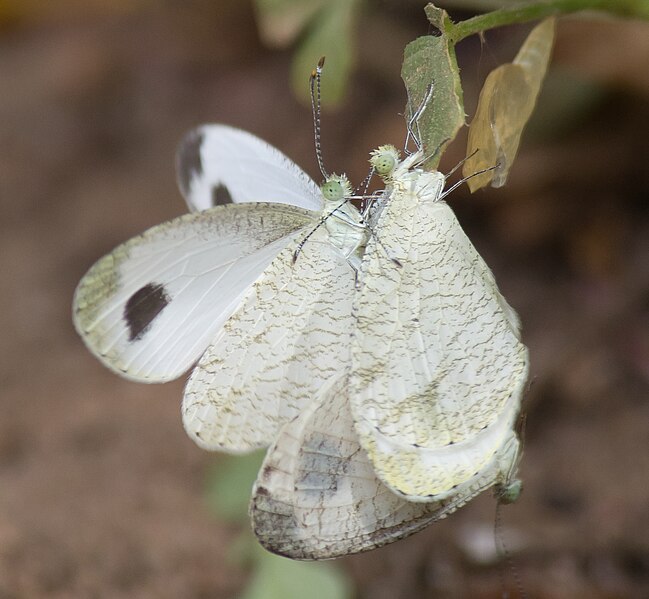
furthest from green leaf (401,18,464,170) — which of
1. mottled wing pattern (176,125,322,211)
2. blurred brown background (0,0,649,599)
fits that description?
blurred brown background (0,0,649,599)

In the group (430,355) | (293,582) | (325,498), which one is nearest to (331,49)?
(430,355)

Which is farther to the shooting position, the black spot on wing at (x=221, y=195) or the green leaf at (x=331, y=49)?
the green leaf at (x=331, y=49)

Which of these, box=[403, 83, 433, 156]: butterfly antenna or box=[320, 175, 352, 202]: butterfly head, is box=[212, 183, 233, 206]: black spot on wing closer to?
box=[320, 175, 352, 202]: butterfly head

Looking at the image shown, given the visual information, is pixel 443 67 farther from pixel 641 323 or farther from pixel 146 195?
pixel 146 195

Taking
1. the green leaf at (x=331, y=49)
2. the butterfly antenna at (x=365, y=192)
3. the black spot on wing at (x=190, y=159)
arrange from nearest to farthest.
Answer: the butterfly antenna at (x=365, y=192) < the black spot on wing at (x=190, y=159) < the green leaf at (x=331, y=49)

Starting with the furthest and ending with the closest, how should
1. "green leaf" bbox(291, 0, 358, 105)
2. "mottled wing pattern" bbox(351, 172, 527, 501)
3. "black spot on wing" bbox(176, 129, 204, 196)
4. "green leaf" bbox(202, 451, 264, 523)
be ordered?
"green leaf" bbox(202, 451, 264, 523) < "green leaf" bbox(291, 0, 358, 105) < "black spot on wing" bbox(176, 129, 204, 196) < "mottled wing pattern" bbox(351, 172, 527, 501)

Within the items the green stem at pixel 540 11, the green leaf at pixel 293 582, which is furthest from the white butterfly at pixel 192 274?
the green leaf at pixel 293 582

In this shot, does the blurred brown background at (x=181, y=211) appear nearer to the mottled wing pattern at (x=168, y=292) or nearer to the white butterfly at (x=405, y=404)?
the white butterfly at (x=405, y=404)

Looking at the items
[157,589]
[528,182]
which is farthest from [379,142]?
[157,589]
